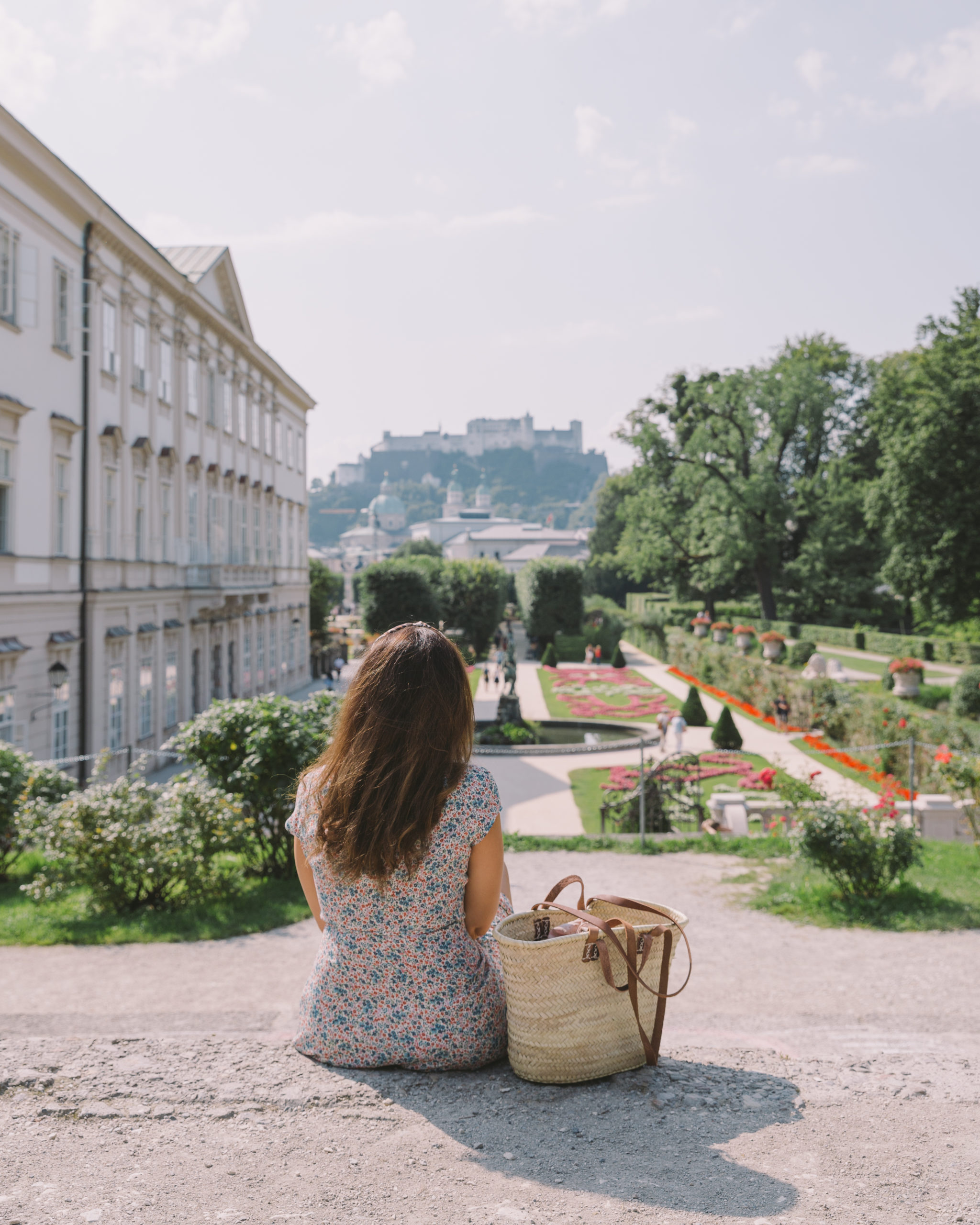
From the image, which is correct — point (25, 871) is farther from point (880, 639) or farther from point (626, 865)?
point (880, 639)

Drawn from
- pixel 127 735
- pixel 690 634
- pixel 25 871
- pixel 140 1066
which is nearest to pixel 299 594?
pixel 690 634

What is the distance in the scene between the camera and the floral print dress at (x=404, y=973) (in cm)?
296

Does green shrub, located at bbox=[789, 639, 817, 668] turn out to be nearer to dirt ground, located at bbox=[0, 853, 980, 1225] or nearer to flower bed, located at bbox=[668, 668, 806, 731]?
flower bed, located at bbox=[668, 668, 806, 731]

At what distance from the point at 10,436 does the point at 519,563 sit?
10100cm

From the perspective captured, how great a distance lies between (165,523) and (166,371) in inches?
138

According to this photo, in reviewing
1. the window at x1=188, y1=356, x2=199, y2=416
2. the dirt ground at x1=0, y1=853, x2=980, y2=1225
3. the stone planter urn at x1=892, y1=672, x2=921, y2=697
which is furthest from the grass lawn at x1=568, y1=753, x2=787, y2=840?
the window at x1=188, y1=356, x2=199, y2=416

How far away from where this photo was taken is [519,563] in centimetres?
11581

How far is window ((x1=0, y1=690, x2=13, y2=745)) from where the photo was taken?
15.2 metres

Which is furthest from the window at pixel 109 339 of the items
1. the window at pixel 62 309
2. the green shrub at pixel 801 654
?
the green shrub at pixel 801 654

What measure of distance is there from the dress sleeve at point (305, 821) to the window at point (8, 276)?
14493mm

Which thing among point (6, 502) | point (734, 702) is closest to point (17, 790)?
point (6, 502)

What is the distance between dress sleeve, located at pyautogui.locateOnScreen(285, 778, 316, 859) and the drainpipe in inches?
645

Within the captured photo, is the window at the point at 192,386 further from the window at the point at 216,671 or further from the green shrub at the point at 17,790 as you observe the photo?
the green shrub at the point at 17,790

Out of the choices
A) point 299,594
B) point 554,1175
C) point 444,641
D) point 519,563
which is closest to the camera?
point 554,1175
